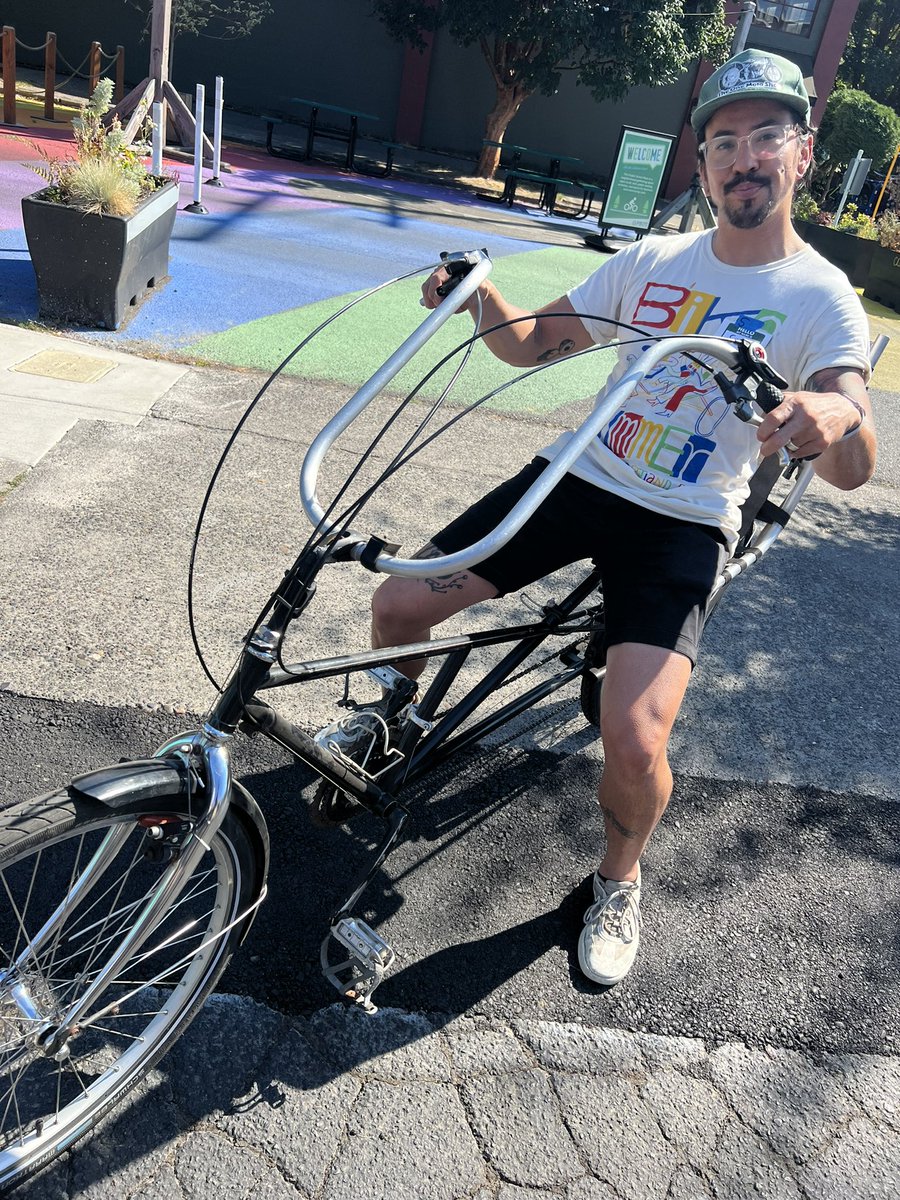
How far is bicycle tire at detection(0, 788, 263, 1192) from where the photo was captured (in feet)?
5.59

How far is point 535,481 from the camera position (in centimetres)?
173

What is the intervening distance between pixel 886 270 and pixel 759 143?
15.3 metres

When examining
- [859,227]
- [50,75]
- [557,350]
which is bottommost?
[859,227]

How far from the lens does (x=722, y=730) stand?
366cm

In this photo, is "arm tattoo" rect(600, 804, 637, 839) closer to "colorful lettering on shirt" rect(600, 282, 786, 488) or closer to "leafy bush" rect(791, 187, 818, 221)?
"colorful lettering on shirt" rect(600, 282, 786, 488)

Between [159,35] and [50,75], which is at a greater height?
[159,35]

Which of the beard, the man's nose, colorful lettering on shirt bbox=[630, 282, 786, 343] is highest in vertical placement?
the man's nose

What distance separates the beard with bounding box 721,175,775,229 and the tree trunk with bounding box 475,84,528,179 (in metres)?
18.4

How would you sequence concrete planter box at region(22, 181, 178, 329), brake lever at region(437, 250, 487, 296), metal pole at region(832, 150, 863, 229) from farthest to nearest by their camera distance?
metal pole at region(832, 150, 863, 229) → concrete planter box at region(22, 181, 178, 329) → brake lever at region(437, 250, 487, 296)

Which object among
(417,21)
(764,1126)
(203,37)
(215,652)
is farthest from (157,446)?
(203,37)

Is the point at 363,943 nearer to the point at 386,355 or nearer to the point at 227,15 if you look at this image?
the point at 386,355

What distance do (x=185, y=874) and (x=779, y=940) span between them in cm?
180

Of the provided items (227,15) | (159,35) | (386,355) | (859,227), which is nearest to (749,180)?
(386,355)

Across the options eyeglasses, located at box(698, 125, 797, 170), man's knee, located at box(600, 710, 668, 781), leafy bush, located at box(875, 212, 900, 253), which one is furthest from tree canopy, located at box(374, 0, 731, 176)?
man's knee, located at box(600, 710, 668, 781)
